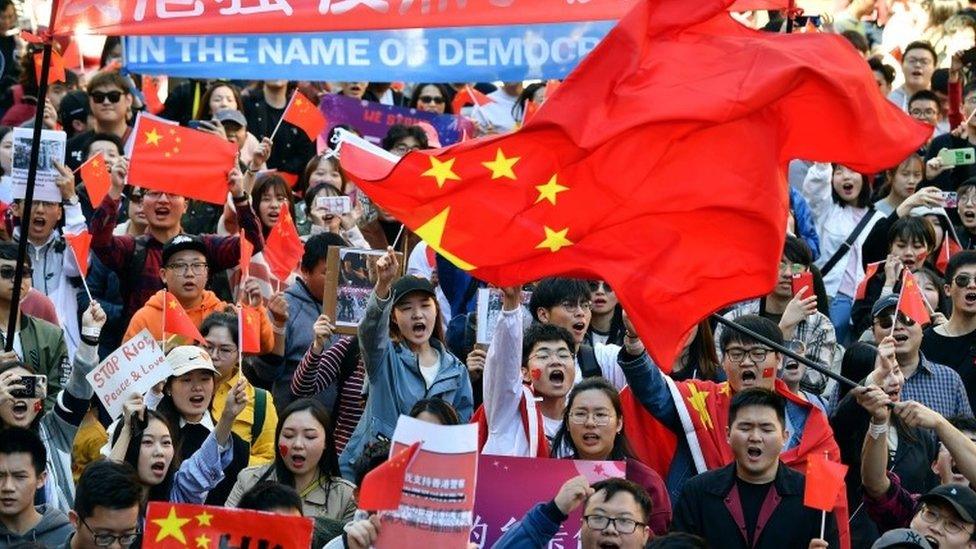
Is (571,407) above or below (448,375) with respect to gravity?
below

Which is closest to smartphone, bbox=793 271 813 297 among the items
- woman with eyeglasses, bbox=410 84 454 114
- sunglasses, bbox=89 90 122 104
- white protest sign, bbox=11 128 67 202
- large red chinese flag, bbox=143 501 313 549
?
white protest sign, bbox=11 128 67 202

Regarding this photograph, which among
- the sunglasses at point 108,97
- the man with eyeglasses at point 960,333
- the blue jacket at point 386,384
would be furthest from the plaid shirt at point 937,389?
the sunglasses at point 108,97

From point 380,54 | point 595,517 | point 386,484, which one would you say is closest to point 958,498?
point 595,517

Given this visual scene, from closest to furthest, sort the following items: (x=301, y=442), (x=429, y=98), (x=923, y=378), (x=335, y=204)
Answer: (x=301, y=442) < (x=923, y=378) < (x=335, y=204) < (x=429, y=98)

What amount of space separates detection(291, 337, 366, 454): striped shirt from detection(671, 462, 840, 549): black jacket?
207cm

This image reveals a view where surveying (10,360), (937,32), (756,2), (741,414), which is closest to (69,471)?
(10,360)

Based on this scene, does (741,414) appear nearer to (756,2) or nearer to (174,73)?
(756,2)

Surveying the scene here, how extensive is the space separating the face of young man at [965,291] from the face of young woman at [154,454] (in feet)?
14.0

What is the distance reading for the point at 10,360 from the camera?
996cm

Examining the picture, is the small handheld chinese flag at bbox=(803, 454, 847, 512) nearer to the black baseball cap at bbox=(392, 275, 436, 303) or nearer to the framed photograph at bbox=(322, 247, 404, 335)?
the black baseball cap at bbox=(392, 275, 436, 303)

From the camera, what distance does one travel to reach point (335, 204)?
514 inches

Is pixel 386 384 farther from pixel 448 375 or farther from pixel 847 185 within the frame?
pixel 847 185

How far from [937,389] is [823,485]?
251 cm

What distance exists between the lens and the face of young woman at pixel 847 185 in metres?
14.4
